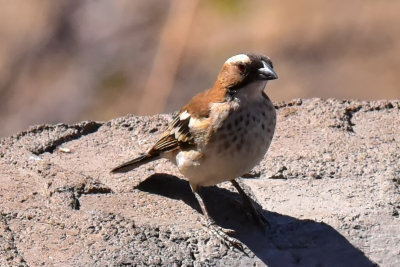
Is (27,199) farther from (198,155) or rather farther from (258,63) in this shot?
(258,63)

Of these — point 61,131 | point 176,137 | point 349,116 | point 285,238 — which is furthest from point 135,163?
point 349,116

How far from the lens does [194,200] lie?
6.66 meters

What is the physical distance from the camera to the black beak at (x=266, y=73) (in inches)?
251

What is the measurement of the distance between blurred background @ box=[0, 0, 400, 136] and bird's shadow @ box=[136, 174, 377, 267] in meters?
2.69

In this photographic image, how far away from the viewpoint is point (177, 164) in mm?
6660

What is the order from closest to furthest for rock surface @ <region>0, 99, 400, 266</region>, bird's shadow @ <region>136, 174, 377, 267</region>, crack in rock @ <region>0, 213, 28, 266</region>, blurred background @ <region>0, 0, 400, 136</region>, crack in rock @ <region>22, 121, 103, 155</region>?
crack in rock @ <region>0, 213, 28, 266</region> → rock surface @ <region>0, 99, 400, 266</region> → bird's shadow @ <region>136, 174, 377, 267</region> → crack in rock @ <region>22, 121, 103, 155</region> → blurred background @ <region>0, 0, 400, 136</region>

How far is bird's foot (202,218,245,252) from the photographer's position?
6230 millimetres

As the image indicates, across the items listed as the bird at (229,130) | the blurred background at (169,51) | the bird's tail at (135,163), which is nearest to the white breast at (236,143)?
the bird at (229,130)

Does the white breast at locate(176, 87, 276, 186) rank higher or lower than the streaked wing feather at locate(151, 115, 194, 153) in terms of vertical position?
lower

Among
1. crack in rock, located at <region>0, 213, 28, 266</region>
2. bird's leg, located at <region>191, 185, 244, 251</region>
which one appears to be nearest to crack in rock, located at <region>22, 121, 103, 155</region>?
crack in rock, located at <region>0, 213, 28, 266</region>

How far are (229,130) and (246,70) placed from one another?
11.4 inches

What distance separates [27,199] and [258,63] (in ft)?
3.82

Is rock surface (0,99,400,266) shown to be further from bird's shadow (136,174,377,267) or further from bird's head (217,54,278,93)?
bird's head (217,54,278,93)

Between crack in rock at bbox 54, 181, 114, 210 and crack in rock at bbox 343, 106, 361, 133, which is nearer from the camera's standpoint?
crack in rock at bbox 54, 181, 114, 210
